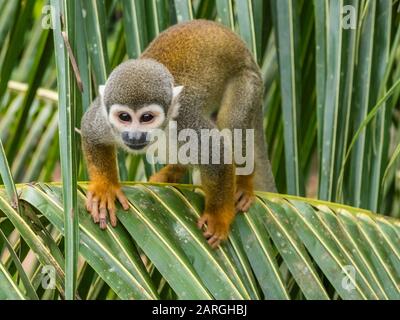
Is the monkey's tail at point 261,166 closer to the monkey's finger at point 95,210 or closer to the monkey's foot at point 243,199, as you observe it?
the monkey's foot at point 243,199

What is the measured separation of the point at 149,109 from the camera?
320 cm

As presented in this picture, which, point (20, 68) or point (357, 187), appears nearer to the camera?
point (357, 187)

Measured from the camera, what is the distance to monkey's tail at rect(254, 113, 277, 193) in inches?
146

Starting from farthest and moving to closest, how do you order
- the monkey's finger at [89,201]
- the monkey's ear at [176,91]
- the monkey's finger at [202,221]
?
1. the monkey's ear at [176,91]
2. the monkey's finger at [202,221]
3. the monkey's finger at [89,201]

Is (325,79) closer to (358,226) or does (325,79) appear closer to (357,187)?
(357,187)

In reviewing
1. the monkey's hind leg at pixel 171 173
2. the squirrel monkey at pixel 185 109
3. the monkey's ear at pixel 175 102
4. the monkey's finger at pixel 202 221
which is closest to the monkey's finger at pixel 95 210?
the squirrel monkey at pixel 185 109

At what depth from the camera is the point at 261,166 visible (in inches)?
147

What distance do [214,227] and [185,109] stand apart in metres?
0.69

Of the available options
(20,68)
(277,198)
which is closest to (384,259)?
(277,198)

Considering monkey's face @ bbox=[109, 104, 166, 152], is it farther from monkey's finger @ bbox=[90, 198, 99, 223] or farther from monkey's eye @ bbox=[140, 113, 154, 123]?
monkey's finger @ bbox=[90, 198, 99, 223]

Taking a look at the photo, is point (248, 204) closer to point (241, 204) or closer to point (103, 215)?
point (241, 204)

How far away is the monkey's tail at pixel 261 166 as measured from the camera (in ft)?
12.2
